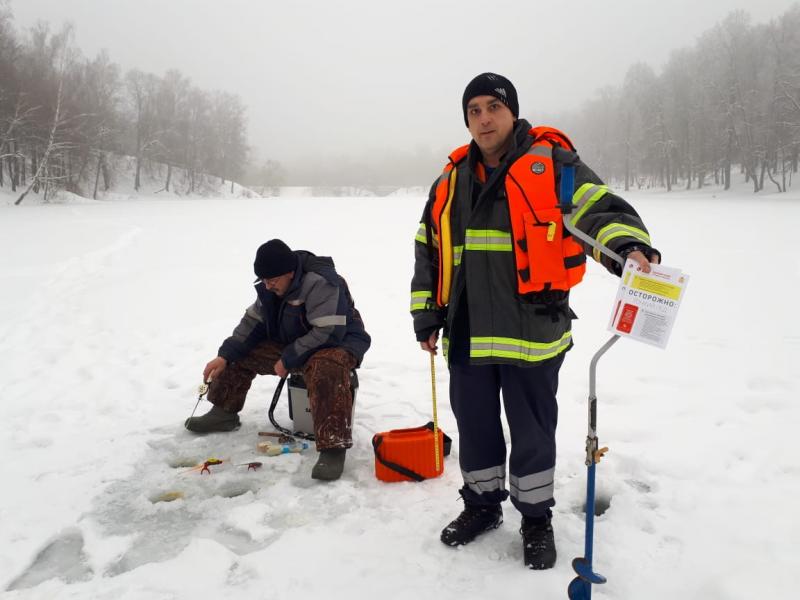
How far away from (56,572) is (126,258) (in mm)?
10145

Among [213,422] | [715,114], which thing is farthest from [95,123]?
[715,114]

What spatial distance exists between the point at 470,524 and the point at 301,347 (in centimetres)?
153

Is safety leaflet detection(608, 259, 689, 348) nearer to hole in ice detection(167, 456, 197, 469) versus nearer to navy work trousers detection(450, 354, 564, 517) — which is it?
navy work trousers detection(450, 354, 564, 517)

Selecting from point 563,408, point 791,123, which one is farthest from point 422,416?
point 791,123

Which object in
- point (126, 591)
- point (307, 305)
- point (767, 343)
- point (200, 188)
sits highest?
point (200, 188)

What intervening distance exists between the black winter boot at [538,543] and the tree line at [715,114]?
34070 mm

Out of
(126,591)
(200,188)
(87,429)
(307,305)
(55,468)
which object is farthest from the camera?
(200,188)

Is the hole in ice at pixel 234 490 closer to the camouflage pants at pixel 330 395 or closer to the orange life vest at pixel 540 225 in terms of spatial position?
the camouflage pants at pixel 330 395

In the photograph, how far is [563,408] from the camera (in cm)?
403

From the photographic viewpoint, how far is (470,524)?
2.53 meters

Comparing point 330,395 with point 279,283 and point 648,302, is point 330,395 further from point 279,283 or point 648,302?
point 648,302

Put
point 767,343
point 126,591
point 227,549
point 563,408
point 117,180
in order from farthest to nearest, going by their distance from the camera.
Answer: point 117,180 → point 767,343 → point 563,408 → point 227,549 → point 126,591

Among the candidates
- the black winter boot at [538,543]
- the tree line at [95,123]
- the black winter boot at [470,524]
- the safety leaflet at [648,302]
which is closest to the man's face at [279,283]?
the black winter boot at [470,524]

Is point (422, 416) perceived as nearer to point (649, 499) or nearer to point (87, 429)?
point (649, 499)
